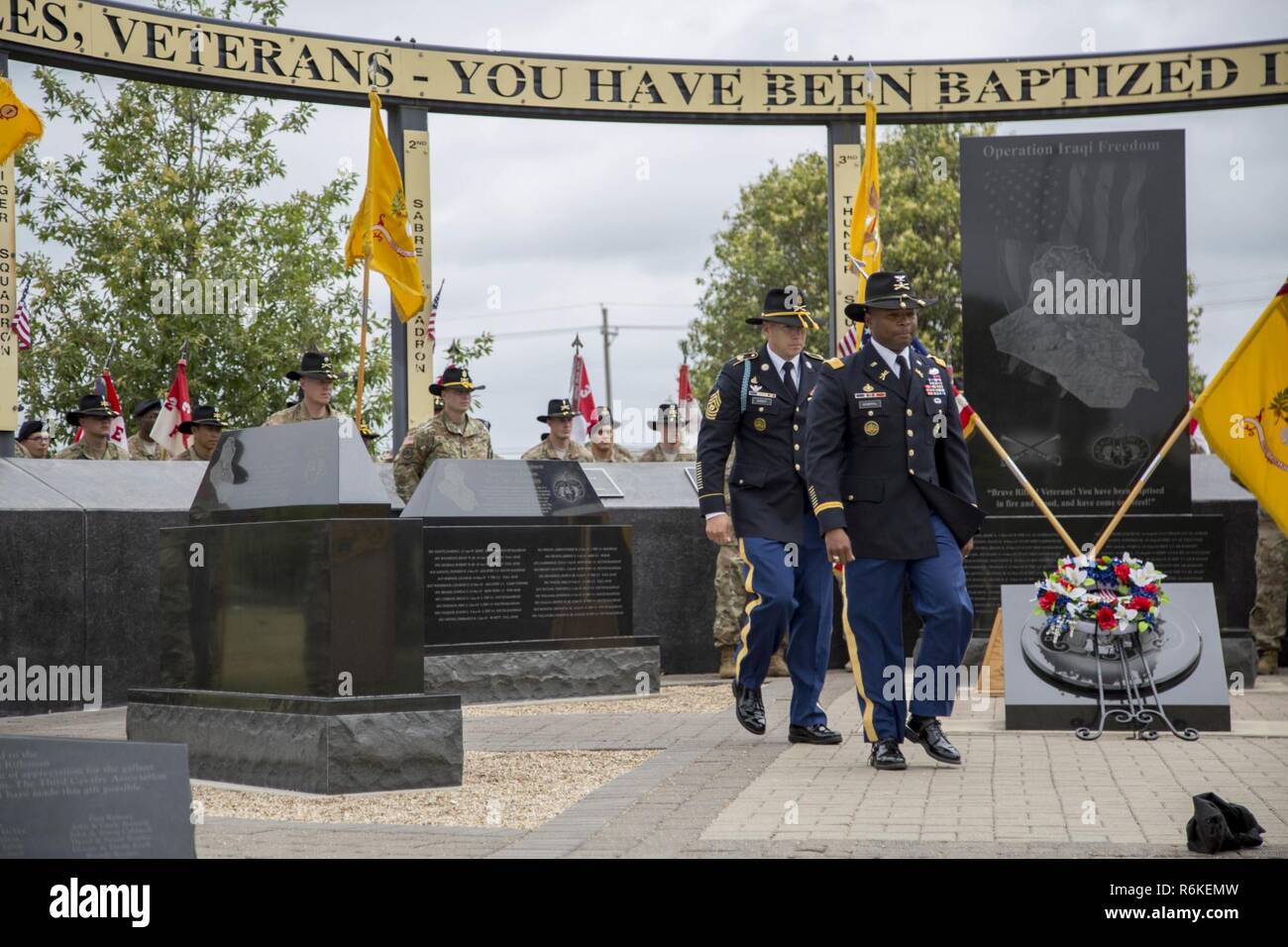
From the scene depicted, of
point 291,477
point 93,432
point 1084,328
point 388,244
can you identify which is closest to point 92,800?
point 291,477

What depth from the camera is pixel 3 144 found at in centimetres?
892

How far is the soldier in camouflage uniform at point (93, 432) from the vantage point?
14422mm

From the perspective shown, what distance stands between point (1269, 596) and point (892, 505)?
23.6ft

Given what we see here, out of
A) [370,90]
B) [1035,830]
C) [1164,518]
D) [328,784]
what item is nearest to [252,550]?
[328,784]

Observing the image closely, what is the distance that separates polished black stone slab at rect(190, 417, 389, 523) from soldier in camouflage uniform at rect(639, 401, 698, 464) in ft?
34.1

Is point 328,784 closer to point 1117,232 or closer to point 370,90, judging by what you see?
point 1117,232

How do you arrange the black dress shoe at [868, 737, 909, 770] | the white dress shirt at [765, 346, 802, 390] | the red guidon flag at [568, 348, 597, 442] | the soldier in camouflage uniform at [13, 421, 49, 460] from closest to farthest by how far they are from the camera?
the black dress shoe at [868, 737, 909, 770] < the white dress shirt at [765, 346, 802, 390] < the soldier in camouflage uniform at [13, 421, 49, 460] < the red guidon flag at [568, 348, 597, 442]

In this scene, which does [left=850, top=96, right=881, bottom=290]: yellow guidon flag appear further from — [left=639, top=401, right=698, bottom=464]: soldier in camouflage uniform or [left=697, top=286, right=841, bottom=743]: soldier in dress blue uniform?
[left=697, top=286, right=841, bottom=743]: soldier in dress blue uniform

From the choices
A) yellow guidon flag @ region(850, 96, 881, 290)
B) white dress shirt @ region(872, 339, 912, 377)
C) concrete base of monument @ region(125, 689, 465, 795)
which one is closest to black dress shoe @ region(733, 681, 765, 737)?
concrete base of monument @ region(125, 689, 465, 795)

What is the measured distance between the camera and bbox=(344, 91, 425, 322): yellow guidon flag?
14953 mm

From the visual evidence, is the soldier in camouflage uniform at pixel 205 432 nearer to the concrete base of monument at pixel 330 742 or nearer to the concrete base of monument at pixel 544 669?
the concrete base of monument at pixel 544 669

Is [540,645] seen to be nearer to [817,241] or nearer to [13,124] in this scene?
[13,124]

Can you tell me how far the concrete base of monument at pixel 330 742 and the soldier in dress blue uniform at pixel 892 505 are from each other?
1916 mm

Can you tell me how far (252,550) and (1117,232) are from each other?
23.4 ft
